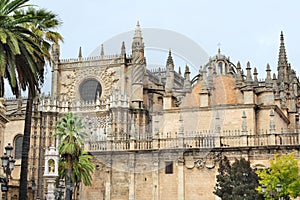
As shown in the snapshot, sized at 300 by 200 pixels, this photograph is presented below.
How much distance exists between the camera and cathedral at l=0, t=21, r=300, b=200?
37.5 metres

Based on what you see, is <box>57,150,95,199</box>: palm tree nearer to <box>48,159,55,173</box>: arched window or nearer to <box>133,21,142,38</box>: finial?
<box>48,159,55,173</box>: arched window

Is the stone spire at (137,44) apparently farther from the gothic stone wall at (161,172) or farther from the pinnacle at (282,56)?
the pinnacle at (282,56)

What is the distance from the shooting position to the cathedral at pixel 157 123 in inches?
1475

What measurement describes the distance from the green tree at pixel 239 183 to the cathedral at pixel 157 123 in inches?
216

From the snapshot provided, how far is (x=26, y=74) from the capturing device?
19.1 meters

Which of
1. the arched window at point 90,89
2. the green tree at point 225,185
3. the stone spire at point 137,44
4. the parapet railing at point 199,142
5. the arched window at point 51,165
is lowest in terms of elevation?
the green tree at point 225,185

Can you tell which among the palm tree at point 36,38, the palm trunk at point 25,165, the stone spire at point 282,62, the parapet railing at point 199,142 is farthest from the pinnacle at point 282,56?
the palm trunk at point 25,165

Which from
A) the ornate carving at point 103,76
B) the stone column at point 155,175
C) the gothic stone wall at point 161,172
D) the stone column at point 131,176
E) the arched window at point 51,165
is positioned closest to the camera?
the arched window at point 51,165

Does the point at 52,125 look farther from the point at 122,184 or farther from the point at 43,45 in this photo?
the point at 43,45

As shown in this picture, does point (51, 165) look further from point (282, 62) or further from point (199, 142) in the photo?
point (282, 62)

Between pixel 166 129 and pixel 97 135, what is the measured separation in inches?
308

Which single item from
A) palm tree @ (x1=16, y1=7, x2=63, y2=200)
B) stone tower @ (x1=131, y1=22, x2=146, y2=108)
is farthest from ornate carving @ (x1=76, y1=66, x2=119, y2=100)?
palm tree @ (x1=16, y1=7, x2=63, y2=200)

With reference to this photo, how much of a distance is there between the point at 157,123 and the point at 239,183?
1293 cm

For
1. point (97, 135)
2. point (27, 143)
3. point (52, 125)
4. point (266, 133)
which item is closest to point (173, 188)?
point (266, 133)
